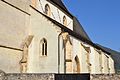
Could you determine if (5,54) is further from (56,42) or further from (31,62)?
(56,42)

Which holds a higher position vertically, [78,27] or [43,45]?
[78,27]

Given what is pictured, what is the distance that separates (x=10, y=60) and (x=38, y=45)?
3.10 meters

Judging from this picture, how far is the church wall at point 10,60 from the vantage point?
1792 centimetres

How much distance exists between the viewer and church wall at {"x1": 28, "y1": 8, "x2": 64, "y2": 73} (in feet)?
65.9

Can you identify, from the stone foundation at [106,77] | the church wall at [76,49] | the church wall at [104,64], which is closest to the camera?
the stone foundation at [106,77]

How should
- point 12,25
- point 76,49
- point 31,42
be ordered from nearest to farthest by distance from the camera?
point 12,25 → point 31,42 → point 76,49

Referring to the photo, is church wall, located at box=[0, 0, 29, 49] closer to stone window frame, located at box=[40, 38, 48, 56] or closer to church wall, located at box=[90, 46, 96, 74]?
stone window frame, located at box=[40, 38, 48, 56]

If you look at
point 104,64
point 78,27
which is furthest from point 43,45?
point 104,64

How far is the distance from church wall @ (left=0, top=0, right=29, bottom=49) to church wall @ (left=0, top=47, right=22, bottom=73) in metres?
0.50

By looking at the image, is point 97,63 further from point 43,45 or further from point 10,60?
point 10,60

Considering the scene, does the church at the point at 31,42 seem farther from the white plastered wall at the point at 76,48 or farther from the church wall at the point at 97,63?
the church wall at the point at 97,63

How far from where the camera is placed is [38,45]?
2070cm

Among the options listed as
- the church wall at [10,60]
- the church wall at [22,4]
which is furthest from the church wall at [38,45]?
the church wall at [10,60]

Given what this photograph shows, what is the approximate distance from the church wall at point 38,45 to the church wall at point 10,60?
103 cm
